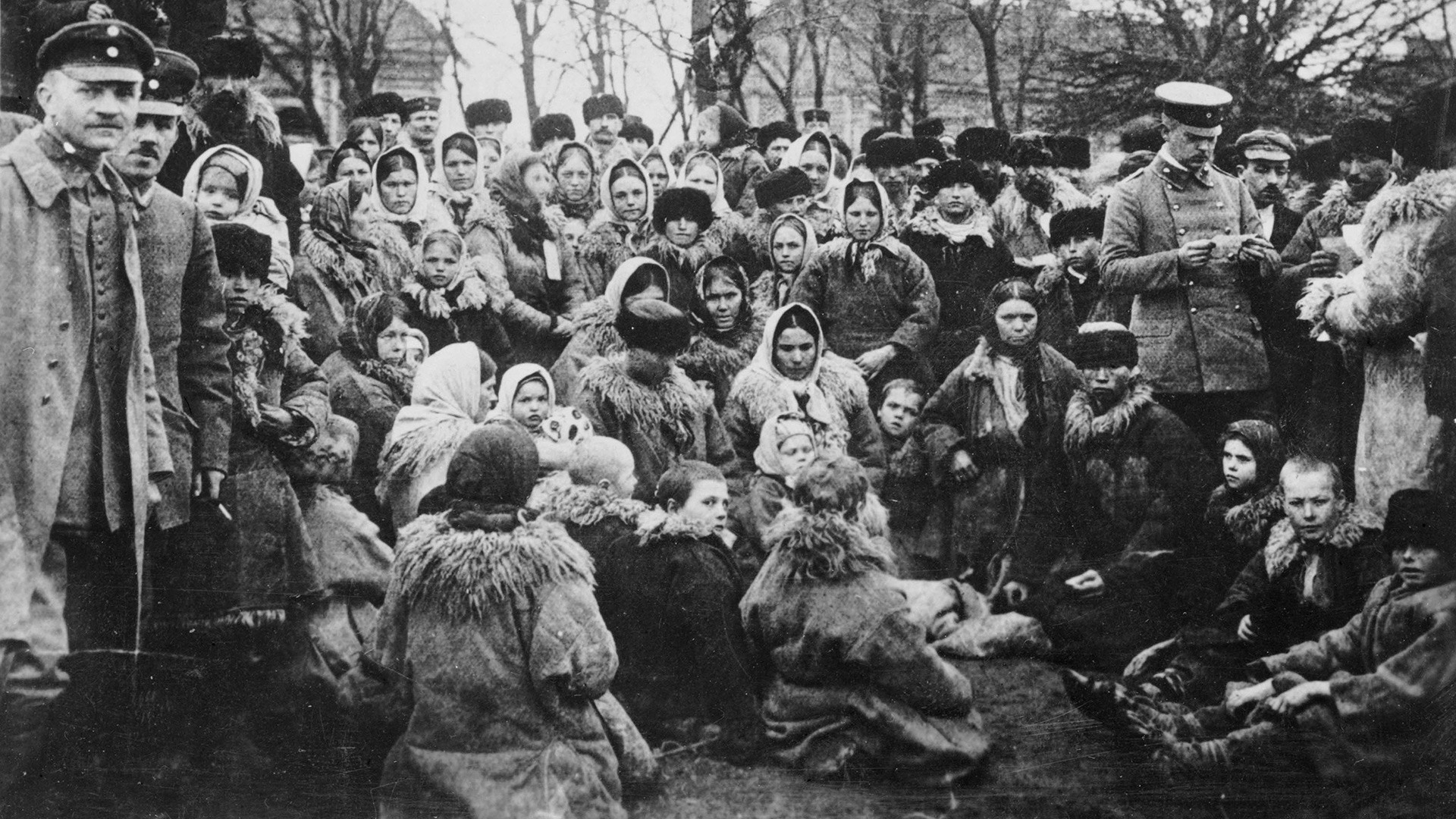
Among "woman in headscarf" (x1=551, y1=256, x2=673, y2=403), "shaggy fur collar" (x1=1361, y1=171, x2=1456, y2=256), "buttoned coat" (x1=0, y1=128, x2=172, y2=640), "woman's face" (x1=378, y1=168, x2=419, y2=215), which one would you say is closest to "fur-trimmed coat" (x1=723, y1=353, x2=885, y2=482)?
"woman in headscarf" (x1=551, y1=256, x2=673, y2=403)

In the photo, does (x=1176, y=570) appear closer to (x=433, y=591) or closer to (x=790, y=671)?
(x=790, y=671)

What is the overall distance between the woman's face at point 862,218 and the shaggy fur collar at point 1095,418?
1.09 m

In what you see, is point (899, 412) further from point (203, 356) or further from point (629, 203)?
point (203, 356)

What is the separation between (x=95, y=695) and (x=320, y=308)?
4.80ft

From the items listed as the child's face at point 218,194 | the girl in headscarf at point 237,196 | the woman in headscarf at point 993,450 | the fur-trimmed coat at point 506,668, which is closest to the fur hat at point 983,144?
the woman in headscarf at point 993,450

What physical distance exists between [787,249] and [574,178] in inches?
36.6

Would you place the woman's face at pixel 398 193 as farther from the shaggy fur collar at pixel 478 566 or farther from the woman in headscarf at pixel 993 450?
the woman in headscarf at pixel 993 450

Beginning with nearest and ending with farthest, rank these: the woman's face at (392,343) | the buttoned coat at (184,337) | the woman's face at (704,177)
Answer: the buttoned coat at (184,337) < the woman's face at (392,343) < the woman's face at (704,177)

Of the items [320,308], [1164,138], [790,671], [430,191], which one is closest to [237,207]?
[320,308]

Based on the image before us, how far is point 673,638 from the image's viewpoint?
4391 mm

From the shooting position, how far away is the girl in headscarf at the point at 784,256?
532cm

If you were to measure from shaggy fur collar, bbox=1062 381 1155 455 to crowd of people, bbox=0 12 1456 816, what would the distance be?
2 centimetres

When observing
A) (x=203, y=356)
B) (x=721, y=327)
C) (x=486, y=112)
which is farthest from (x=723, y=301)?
(x=203, y=356)

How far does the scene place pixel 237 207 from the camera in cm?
480
